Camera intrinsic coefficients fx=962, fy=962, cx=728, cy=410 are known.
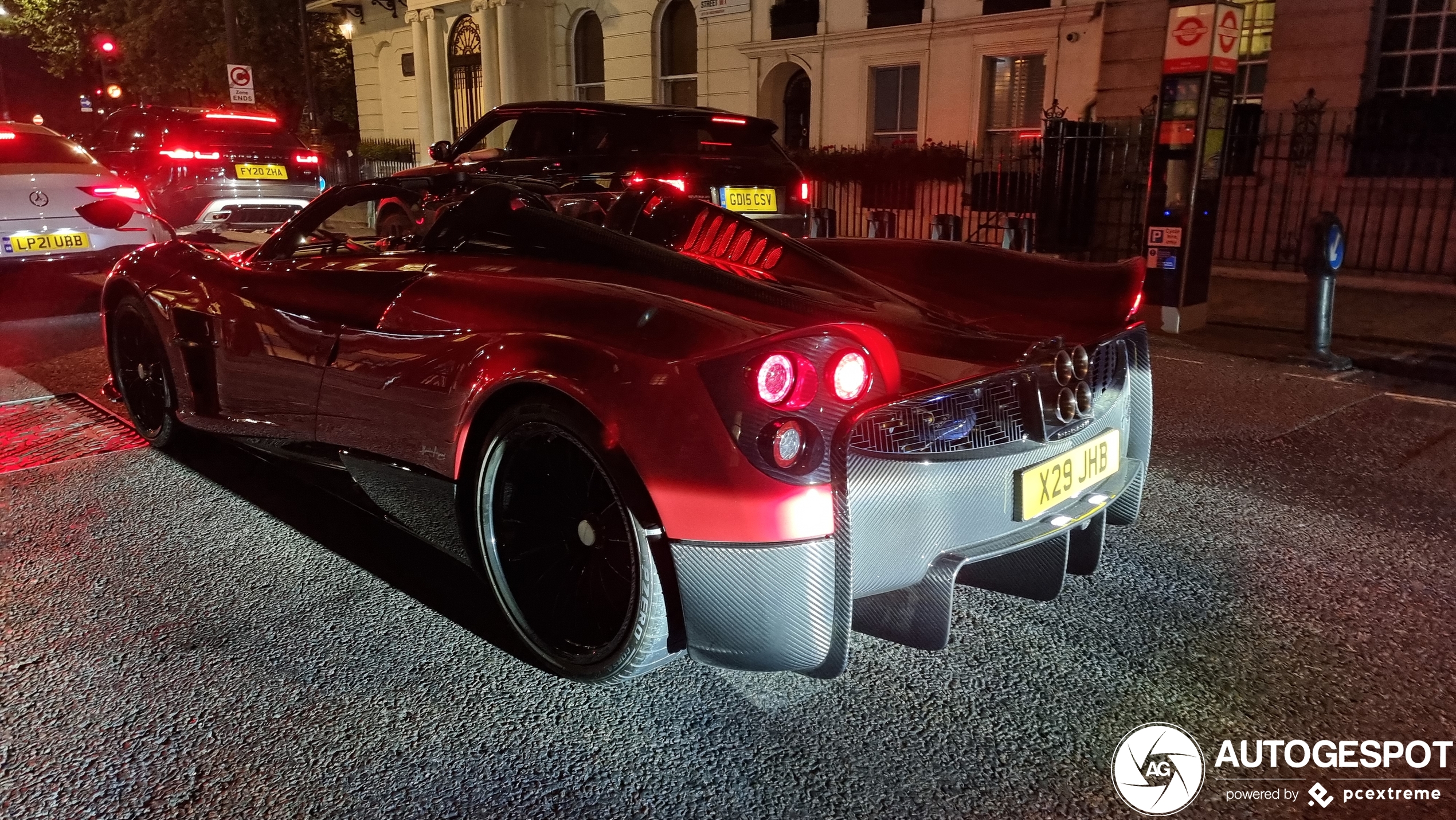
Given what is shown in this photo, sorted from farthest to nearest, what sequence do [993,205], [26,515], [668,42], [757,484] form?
[668,42] < [993,205] < [26,515] < [757,484]

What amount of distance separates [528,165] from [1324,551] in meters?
6.48

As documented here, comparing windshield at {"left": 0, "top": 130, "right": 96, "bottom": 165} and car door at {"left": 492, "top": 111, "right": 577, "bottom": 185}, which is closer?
car door at {"left": 492, "top": 111, "right": 577, "bottom": 185}

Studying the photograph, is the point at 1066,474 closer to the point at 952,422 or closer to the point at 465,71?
the point at 952,422

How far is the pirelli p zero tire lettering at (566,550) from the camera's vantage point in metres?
2.26

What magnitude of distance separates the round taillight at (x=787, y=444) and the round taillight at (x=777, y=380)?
6 cm

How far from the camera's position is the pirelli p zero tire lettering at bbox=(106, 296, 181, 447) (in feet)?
13.8

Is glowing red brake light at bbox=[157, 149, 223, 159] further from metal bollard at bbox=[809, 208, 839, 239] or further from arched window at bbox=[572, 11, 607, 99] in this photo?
arched window at bbox=[572, 11, 607, 99]

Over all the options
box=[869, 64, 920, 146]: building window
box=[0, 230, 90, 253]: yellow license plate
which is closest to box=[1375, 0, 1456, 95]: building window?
box=[869, 64, 920, 146]: building window

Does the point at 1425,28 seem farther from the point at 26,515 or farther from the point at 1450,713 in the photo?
the point at 26,515

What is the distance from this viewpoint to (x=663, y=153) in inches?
309

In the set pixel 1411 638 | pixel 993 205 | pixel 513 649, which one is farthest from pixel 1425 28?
pixel 513 649

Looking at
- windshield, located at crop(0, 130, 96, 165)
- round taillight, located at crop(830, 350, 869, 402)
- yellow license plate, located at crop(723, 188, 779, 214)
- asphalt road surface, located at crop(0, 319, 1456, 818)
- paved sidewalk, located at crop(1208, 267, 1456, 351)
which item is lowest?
asphalt road surface, located at crop(0, 319, 1456, 818)

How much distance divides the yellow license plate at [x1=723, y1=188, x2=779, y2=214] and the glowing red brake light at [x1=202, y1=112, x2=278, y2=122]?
23.4 ft

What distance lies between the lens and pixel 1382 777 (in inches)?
85.1
